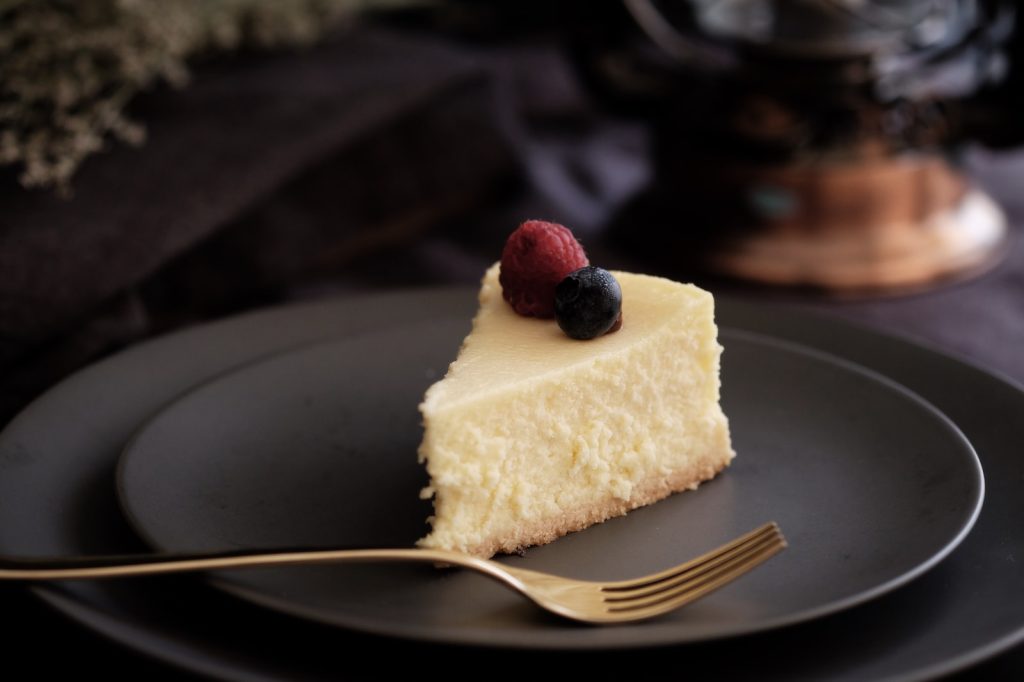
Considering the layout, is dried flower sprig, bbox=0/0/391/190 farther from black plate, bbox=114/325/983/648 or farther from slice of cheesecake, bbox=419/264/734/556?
slice of cheesecake, bbox=419/264/734/556

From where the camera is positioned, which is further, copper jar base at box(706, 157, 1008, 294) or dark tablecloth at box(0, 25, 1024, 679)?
copper jar base at box(706, 157, 1008, 294)

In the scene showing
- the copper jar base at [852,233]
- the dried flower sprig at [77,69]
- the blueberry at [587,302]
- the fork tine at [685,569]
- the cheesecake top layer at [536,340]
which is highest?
the dried flower sprig at [77,69]

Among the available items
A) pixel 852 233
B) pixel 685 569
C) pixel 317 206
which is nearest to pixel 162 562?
pixel 685 569

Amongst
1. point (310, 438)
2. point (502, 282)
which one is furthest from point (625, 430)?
point (310, 438)

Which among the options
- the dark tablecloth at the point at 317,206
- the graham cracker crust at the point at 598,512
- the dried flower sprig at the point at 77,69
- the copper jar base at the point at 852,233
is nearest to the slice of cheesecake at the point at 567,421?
the graham cracker crust at the point at 598,512

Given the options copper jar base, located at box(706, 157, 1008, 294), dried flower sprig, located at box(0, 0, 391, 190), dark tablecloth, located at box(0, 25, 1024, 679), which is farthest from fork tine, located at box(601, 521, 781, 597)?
A: dried flower sprig, located at box(0, 0, 391, 190)

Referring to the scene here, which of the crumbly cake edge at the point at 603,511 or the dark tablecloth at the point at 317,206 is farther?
the dark tablecloth at the point at 317,206

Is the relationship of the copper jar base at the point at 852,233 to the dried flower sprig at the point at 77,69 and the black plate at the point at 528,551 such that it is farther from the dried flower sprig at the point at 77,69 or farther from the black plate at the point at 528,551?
the dried flower sprig at the point at 77,69
